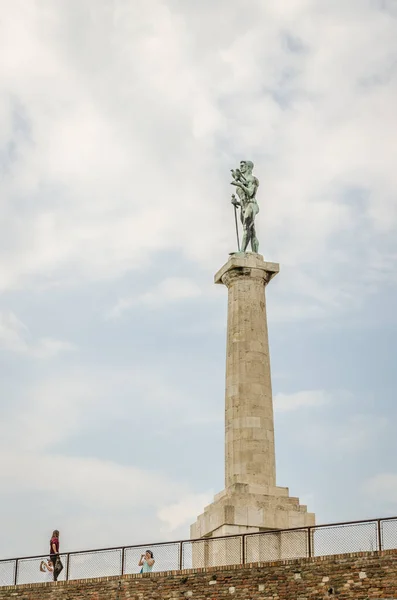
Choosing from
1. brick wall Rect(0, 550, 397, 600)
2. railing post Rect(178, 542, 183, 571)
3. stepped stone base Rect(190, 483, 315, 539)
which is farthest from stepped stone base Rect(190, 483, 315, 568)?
brick wall Rect(0, 550, 397, 600)

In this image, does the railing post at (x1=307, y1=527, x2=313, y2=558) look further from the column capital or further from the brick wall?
the column capital

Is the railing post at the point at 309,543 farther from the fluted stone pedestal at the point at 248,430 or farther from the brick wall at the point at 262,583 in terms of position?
the fluted stone pedestal at the point at 248,430

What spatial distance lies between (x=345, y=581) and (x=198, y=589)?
450 cm

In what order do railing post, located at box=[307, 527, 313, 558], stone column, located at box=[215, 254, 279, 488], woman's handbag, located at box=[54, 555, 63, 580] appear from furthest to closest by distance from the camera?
stone column, located at box=[215, 254, 279, 488] → woman's handbag, located at box=[54, 555, 63, 580] → railing post, located at box=[307, 527, 313, 558]

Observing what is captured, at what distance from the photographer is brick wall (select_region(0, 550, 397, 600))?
1147 inches

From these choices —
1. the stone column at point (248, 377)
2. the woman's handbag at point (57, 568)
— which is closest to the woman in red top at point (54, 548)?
the woman's handbag at point (57, 568)

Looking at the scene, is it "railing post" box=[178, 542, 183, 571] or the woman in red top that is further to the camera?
the woman in red top

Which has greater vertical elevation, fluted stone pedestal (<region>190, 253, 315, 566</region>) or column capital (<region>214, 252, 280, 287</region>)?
column capital (<region>214, 252, 280, 287</region>)

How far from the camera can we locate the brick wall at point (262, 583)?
29.1 metres

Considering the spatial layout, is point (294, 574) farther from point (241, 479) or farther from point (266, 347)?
point (266, 347)

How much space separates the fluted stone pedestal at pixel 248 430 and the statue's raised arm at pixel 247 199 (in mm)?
1039

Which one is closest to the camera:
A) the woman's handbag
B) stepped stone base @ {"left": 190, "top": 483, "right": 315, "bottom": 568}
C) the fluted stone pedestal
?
the woman's handbag

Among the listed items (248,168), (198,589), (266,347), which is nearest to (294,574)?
(198,589)

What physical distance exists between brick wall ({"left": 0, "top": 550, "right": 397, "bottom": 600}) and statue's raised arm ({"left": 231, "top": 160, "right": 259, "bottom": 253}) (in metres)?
14.1
